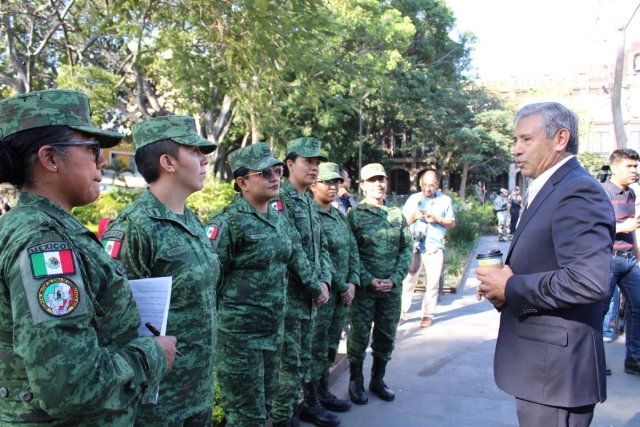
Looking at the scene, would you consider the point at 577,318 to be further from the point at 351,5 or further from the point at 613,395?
the point at 351,5


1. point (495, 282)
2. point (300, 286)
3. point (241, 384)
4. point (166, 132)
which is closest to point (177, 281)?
point (166, 132)

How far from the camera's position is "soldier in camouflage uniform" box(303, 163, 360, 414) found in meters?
3.93

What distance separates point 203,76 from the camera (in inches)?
295

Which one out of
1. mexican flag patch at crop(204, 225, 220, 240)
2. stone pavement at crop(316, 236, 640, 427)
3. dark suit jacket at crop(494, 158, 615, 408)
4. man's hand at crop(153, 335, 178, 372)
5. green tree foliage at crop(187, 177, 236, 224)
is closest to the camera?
man's hand at crop(153, 335, 178, 372)

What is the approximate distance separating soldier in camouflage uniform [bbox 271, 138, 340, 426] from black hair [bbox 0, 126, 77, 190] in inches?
82.6

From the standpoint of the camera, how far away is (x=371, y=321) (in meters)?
4.33

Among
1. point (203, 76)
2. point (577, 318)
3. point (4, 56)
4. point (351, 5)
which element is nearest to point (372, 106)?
point (351, 5)

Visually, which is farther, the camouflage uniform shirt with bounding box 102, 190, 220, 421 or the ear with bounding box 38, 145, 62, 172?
the camouflage uniform shirt with bounding box 102, 190, 220, 421

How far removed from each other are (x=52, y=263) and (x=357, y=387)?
341cm

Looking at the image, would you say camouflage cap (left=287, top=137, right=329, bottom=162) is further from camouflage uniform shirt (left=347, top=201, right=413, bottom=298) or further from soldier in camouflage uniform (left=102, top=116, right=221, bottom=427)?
soldier in camouflage uniform (left=102, top=116, right=221, bottom=427)

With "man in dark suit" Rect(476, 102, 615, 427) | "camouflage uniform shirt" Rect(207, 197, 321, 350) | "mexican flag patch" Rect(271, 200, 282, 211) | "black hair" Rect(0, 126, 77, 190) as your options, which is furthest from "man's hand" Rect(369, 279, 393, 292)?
"black hair" Rect(0, 126, 77, 190)

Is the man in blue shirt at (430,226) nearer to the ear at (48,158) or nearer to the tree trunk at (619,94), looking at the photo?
the tree trunk at (619,94)

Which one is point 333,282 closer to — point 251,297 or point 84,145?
point 251,297

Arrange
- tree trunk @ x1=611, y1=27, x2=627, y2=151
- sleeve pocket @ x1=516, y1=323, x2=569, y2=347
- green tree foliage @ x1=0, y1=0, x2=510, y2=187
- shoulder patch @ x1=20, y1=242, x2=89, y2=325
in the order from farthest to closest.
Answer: tree trunk @ x1=611, y1=27, x2=627, y2=151
green tree foliage @ x1=0, y1=0, x2=510, y2=187
sleeve pocket @ x1=516, y1=323, x2=569, y2=347
shoulder patch @ x1=20, y1=242, x2=89, y2=325
